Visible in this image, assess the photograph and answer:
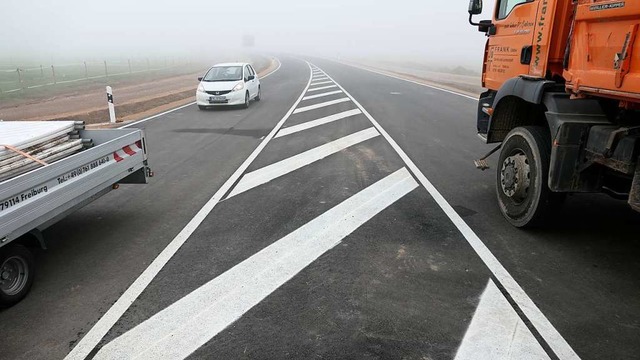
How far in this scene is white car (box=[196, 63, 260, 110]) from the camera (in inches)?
620

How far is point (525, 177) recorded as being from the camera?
5.48m

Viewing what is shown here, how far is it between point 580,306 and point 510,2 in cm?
439

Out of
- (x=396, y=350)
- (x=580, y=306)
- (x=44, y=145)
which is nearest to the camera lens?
(x=396, y=350)

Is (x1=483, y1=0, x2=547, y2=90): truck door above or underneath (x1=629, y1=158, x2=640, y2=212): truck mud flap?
above

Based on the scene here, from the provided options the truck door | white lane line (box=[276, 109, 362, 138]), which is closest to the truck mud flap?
the truck door

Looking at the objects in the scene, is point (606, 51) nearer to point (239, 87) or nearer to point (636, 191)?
point (636, 191)

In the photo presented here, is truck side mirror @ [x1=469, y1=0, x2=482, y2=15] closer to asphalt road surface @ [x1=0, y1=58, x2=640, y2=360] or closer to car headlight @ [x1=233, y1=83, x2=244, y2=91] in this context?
asphalt road surface @ [x1=0, y1=58, x2=640, y2=360]

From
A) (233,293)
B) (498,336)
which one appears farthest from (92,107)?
(498,336)

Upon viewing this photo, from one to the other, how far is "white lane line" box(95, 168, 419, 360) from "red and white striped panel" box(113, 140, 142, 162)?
2.10 meters

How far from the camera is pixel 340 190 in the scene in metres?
6.90

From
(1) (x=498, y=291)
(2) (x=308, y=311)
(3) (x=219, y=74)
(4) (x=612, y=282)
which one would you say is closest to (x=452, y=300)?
(1) (x=498, y=291)

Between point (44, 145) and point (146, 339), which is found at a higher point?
point (44, 145)

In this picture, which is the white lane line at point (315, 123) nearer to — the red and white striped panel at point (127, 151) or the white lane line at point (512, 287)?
the white lane line at point (512, 287)

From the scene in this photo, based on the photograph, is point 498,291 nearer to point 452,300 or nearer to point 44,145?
point 452,300
